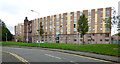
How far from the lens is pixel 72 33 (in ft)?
185

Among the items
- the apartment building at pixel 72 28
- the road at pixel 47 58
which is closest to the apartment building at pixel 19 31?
the apartment building at pixel 72 28

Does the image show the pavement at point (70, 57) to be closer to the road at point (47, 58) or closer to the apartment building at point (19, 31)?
the road at point (47, 58)

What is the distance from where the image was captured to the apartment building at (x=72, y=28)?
49406mm

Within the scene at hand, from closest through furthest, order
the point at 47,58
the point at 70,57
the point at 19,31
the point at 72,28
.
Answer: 1. the point at 47,58
2. the point at 70,57
3. the point at 72,28
4. the point at 19,31

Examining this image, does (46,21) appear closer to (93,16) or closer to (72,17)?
(72,17)

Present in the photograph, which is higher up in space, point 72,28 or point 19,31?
point 19,31

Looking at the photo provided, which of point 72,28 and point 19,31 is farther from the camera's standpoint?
point 19,31

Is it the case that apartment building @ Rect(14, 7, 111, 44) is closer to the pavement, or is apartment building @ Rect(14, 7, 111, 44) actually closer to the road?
the pavement

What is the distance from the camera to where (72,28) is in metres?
56.8

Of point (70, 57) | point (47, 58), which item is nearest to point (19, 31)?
point (47, 58)

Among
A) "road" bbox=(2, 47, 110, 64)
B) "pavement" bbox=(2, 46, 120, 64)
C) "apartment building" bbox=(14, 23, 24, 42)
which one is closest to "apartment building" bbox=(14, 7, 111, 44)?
"apartment building" bbox=(14, 23, 24, 42)

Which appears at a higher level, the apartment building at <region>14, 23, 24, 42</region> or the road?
the apartment building at <region>14, 23, 24, 42</region>

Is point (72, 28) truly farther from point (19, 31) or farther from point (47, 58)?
point (19, 31)

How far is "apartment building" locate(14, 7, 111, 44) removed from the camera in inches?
1945
